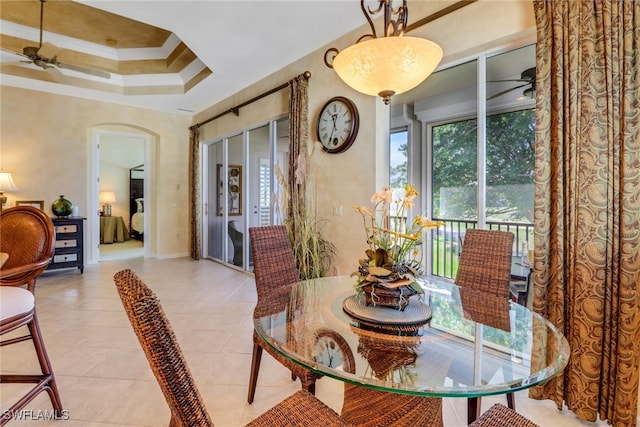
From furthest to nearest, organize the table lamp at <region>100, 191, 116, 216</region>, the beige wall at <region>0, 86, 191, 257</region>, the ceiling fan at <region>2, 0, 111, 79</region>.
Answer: the table lamp at <region>100, 191, 116, 216</region> < the beige wall at <region>0, 86, 191, 257</region> < the ceiling fan at <region>2, 0, 111, 79</region>

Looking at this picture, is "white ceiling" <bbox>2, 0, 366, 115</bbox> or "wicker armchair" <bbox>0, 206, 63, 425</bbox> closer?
"wicker armchair" <bbox>0, 206, 63, 425</bbox>

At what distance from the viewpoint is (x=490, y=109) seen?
2744mm

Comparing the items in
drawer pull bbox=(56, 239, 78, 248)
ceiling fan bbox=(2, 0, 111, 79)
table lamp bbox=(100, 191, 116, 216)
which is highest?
ceiling fan bbox=(2, 0, 111, 79)

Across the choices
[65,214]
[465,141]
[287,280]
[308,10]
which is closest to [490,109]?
[465,141]

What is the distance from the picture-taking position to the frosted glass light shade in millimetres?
1513

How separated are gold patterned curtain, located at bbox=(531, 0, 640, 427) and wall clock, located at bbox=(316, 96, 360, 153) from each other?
1.68m

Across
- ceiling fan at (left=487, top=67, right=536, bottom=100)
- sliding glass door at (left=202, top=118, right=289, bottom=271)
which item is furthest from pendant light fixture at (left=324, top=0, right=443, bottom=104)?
sliding glass door at (left=202, top=118, right=289, bottom=271)

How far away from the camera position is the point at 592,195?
1.75 m

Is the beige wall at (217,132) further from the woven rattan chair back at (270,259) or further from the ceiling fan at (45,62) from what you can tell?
the ceiling fan at (45,62)

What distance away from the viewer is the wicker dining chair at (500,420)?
1.02 meters

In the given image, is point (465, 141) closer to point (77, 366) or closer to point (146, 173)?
point (77, 366)

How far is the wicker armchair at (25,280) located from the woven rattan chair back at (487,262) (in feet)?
8.16

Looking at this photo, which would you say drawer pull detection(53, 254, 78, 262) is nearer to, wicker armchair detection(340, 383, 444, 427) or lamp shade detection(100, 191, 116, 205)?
lamp shade detection(100, 191, 116, 205)

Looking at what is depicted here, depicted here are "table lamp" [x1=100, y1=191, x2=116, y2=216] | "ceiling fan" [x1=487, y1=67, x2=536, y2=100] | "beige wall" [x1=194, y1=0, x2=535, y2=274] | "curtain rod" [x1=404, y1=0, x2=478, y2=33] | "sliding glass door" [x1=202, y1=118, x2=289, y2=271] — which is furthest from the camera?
"table lamp" [x1=100, y1=191, x2=116, y2=216]
